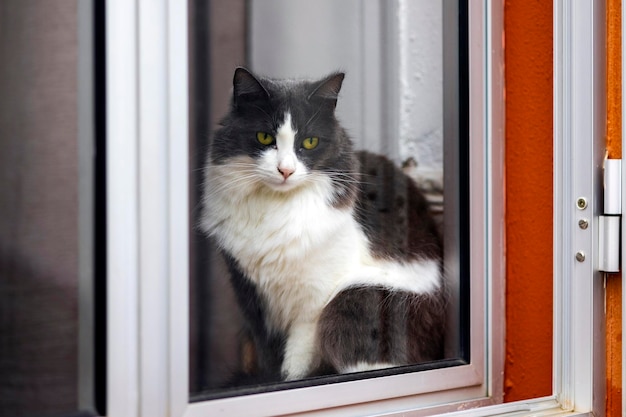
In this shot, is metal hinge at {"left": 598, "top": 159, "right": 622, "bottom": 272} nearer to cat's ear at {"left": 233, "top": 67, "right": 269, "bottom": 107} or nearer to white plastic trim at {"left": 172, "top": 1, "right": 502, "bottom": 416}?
white plastic trim at {"left": 172, "top": 1, "right": 502, "bottom": 416}

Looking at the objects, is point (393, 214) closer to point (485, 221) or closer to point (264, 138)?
A: point (485, 221)

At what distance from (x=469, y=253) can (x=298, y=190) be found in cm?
37

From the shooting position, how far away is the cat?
1.05 meters

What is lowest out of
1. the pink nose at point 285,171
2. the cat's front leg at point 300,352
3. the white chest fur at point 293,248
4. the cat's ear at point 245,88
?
the cat's front leg at point 300,352

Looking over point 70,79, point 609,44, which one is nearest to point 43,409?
point 70,79

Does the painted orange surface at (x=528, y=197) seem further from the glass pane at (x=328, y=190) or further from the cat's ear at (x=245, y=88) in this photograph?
the cat's ear at (x=245, y=88)

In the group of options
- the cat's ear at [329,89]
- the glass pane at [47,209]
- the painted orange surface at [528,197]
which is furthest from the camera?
the painted orange surface at [528,197]

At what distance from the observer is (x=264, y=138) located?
1084 millimetres

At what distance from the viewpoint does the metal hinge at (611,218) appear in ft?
3.48

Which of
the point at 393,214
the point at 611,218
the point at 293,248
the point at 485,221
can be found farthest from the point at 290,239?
the point at 611,218

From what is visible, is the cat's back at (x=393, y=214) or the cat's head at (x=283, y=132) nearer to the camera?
the cat's head at (x=283, y=132)

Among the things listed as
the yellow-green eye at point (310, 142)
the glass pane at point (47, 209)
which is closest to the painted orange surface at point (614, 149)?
the yellow-green eye at point (310, 142)

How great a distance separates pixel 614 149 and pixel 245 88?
623 millimetres

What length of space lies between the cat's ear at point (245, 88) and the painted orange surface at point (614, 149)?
582 mm
